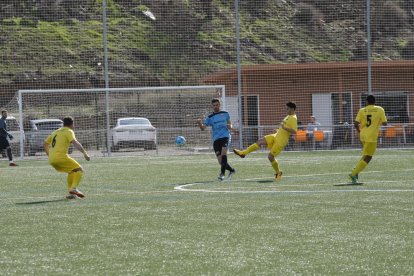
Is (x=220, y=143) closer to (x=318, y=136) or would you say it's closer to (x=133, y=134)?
(x=133, y=134)

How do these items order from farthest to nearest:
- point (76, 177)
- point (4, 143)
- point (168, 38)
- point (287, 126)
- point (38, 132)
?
point (168, 38)
point (38, 132)
point (4, 143)
point (287, 126)
point (76, 177)

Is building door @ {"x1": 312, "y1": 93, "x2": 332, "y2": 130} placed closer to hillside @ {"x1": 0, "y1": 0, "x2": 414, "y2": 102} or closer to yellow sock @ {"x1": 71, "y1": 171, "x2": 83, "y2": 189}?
hillside @ {"x1": 0, "y1": 0, "x2": 414, "y2": 102}

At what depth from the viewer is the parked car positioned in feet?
112

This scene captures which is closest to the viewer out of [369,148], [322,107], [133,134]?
[369,148]

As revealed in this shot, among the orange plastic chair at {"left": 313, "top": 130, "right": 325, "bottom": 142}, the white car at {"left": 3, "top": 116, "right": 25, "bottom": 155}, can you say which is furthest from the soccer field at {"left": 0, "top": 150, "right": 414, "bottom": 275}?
the orange plastic chair at {"left": 313, "top": 130, "right": 325, "bottom": 142}

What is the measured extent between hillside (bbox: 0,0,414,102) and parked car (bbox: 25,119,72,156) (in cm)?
511

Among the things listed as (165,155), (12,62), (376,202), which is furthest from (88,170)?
(12,62)

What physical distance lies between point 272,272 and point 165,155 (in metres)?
26.7

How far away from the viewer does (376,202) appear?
1418 cm

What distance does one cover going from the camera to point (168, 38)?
1686 inches

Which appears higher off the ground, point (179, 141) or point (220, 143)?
point (220, 143)

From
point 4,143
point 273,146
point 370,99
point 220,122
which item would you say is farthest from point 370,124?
point 4,143

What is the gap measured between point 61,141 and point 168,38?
26.6 meters

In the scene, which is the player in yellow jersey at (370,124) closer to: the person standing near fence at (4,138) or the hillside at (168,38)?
the person standing near fence at (4,138)
